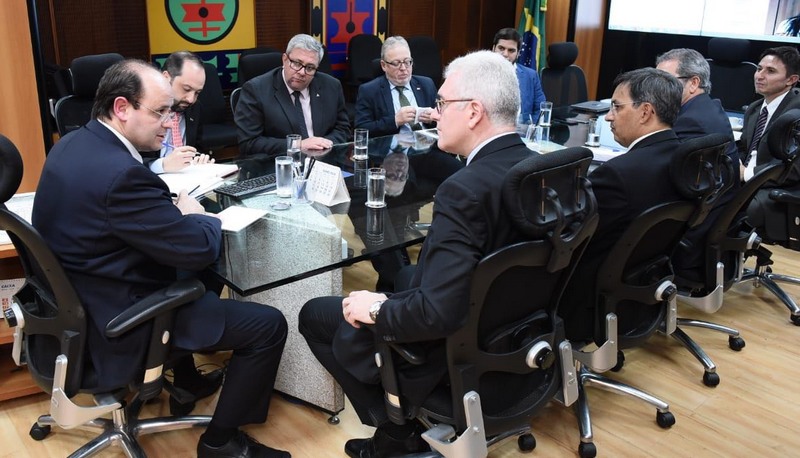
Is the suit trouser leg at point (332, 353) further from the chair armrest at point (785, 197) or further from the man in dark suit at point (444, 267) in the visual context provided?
the chair armrest at point (785, 197)

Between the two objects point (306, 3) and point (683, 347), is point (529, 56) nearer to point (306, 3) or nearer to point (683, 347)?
point (306, 3)

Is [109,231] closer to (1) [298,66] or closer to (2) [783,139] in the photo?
(1) [298,66]

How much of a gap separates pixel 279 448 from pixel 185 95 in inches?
64.0

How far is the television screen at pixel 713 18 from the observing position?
21.2 ft

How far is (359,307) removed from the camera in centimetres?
196

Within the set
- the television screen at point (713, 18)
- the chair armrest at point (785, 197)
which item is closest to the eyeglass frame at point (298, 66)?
the chair armrest at point (785, 197)

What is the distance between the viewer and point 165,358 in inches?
83.3

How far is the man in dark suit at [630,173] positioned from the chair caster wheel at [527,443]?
0.40 m

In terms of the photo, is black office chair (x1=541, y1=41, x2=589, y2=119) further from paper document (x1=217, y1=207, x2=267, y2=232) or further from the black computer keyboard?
paper document (x1=217, y1=207, x2=267, y2=232)

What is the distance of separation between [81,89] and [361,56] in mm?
3123

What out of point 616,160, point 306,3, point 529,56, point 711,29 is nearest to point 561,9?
point 529,56

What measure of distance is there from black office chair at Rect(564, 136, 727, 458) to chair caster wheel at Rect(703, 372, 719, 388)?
65cm

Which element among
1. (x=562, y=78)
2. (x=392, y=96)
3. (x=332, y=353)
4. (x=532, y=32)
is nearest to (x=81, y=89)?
(x=392, y=96)

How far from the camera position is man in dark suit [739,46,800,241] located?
353cm
